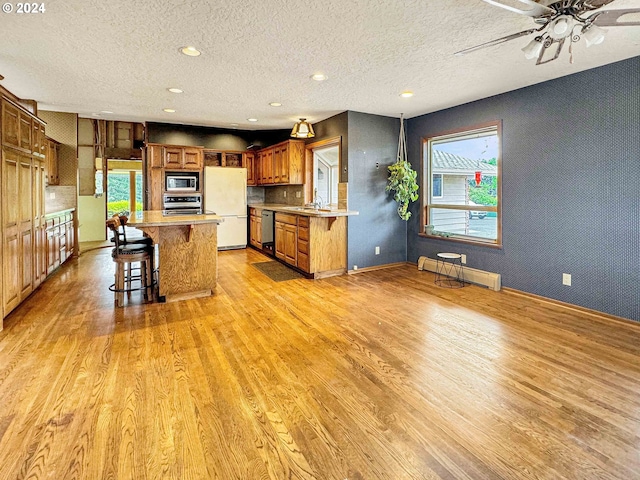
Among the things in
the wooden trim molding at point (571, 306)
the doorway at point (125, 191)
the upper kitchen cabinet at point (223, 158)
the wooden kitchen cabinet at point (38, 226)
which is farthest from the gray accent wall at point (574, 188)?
the doorway at point (125, 191)

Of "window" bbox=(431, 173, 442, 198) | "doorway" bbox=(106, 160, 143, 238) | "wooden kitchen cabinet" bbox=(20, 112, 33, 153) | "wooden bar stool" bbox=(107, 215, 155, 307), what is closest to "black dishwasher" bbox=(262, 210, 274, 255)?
"wooden bar stool" bbox=(107, 215, 155, 307)

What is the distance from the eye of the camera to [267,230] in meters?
6.98

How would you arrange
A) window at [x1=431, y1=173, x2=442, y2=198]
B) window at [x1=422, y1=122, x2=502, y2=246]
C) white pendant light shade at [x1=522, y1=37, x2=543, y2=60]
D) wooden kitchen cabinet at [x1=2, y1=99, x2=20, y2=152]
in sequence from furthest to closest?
window at [x1=431, y1=173, x2=442, y2=198] < window at [x1=422, y1=122, x2=502, y2=246] < wooden kitchen cabinet at [x1=2, y1=99, x2=20, y2=152] < white pendant light shade at [x1=522, y1=37, x2=543, y2=60]

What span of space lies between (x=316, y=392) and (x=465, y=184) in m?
4.03

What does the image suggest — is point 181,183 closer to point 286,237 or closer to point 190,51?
point 286,237

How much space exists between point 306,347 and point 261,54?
8.57 ft

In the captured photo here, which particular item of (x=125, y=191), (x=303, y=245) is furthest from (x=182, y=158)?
(x=125, y=191)

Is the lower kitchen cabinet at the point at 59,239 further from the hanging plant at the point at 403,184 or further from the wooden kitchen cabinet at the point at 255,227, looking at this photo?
the hanging plant at the point at 403,184

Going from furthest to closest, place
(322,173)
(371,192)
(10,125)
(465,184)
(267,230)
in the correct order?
(267,230) < (322,173) < (371,192) < (465,184) < (10,125)

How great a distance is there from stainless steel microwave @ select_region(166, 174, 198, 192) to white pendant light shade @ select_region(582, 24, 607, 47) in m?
6.39

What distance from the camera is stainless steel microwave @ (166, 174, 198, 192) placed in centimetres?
680

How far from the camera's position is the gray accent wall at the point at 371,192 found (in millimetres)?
5316

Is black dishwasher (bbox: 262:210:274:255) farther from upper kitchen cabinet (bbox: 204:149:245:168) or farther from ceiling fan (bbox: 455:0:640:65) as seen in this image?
ceiling fan (bbox: 455:0:640:65)

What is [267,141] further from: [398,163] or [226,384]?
[226,384]
